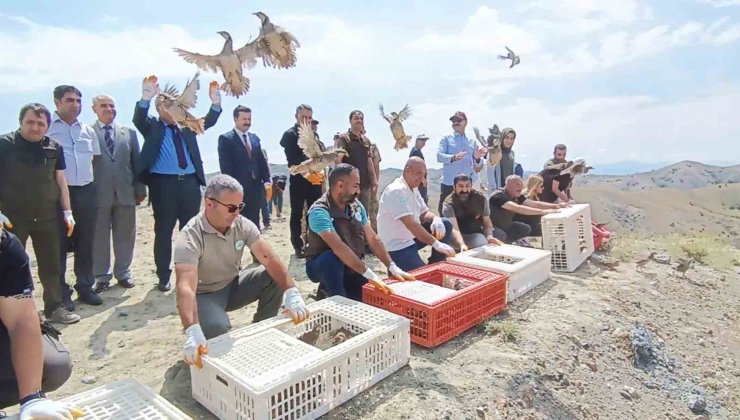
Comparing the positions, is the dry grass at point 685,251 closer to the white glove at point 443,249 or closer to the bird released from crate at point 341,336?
the white glove at point 443,249

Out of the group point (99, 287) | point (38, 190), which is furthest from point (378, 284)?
point (99, 287)

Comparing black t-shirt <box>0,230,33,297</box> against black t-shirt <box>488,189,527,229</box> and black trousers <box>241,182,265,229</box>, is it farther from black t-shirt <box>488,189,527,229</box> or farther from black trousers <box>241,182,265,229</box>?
black t-shirt <box>488,189,527,229</box>

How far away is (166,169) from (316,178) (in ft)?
4.89

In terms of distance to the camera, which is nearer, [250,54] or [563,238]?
[250,54]

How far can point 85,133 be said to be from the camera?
12.9 feet

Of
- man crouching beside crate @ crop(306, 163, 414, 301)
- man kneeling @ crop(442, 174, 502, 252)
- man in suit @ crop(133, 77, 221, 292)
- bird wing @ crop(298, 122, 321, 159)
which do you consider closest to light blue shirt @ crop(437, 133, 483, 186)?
man kneeling @ crop(442, 174, 502, 252)

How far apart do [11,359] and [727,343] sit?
5.50 metres

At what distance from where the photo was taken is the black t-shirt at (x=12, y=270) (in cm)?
192

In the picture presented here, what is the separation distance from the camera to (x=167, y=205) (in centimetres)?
415

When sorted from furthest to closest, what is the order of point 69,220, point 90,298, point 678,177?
point 678,177
point 90,298
point 69,220

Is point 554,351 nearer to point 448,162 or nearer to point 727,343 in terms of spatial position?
point 727,343

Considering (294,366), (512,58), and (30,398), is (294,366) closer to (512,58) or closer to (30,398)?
Answer: (30,398)

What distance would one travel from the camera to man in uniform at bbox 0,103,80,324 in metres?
3.31

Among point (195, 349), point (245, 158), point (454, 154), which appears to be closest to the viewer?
point (195, 349)
